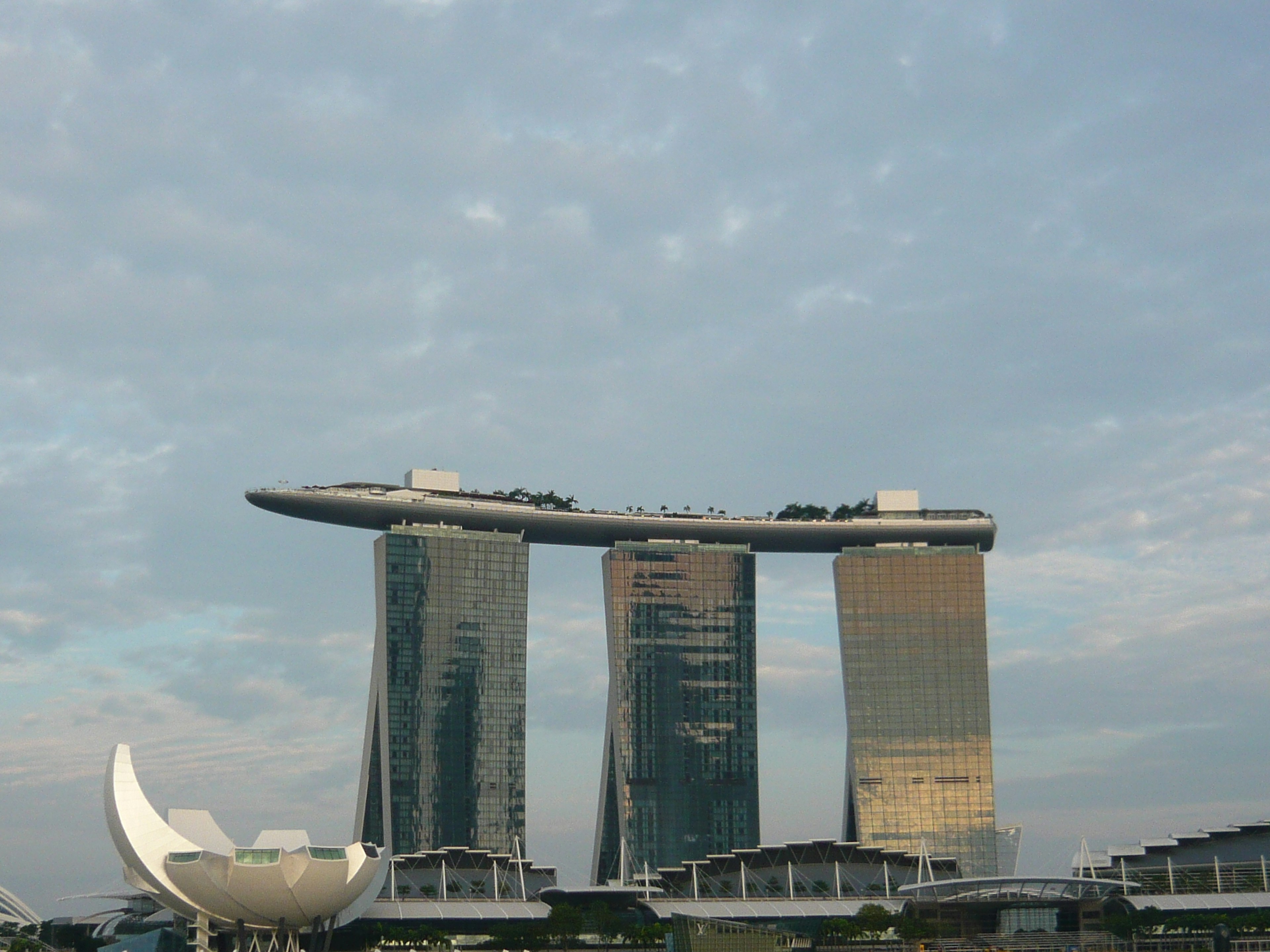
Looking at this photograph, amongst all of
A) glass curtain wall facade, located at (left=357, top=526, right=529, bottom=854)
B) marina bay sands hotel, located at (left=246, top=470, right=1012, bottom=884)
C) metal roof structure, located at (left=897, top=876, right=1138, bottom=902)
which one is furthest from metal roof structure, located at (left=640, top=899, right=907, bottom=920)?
glass curtain wall facade, located at (left=357, top=526, right=529, bottom=854)

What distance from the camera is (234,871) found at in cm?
11044

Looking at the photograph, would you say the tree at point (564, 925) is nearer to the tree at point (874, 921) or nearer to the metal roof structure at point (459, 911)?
the metal roof structure at point (459, 911)

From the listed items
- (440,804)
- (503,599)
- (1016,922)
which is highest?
(503,599)

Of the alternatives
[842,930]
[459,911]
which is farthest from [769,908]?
[459,911]

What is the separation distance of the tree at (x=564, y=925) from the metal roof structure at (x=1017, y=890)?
28.7 metres

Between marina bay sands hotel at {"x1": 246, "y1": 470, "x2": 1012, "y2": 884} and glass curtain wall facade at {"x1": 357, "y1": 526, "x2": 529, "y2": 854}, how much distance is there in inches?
7.7

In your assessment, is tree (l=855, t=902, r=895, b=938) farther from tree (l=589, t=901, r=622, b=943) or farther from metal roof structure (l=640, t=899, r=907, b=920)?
tree (l=589, t=901, r=622, b=943)

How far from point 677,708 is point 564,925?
54.4m

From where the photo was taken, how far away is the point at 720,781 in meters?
184

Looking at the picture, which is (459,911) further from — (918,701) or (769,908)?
(918,701)

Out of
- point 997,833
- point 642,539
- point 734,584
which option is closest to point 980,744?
point 997,833

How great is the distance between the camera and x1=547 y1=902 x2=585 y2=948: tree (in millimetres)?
132625

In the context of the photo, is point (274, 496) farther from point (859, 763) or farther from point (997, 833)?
point (997, 833)

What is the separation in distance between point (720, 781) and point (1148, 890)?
170 feet
